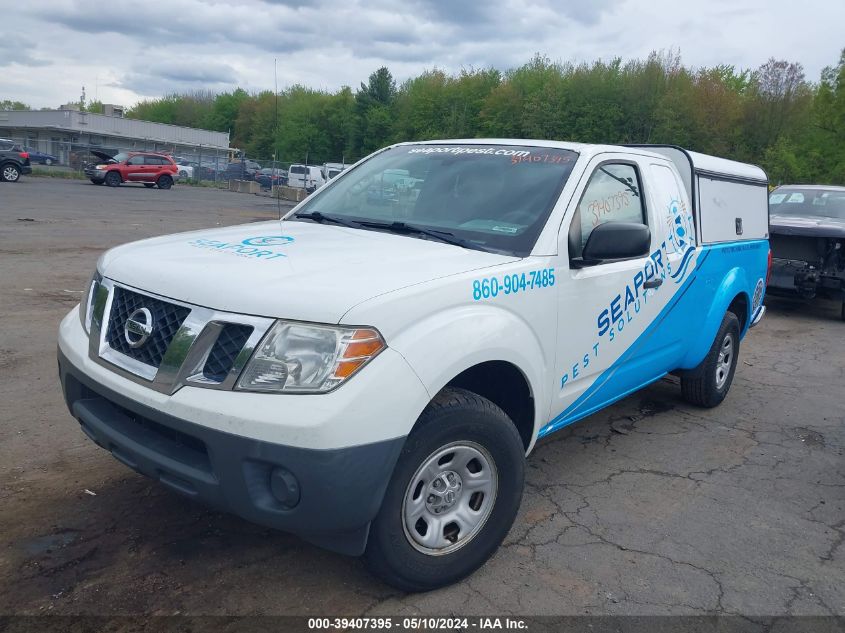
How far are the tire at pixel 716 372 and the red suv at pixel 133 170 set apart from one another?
32.5 m

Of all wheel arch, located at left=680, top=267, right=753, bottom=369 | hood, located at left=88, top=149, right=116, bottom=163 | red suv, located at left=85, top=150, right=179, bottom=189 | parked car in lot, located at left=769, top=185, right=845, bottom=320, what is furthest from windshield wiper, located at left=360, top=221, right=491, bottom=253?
hood, located at left=88, top=149, right=116, bottom=163

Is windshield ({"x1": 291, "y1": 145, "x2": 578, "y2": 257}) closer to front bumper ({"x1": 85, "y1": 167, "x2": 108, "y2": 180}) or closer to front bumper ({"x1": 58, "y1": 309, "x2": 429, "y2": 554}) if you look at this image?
front bumper ({"x1": 58, "y1": 309, "x2": 429, "y2": 554})

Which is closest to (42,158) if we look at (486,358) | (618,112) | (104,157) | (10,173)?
(104,157)

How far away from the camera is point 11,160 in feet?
93.6

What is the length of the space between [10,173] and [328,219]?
3001 cm

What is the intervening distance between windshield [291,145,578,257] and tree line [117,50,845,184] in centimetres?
2848

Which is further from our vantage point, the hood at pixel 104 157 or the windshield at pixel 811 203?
the hood at pixel 104 157

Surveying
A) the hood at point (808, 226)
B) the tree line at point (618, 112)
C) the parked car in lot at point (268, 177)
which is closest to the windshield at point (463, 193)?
the hood at point (808, 226)

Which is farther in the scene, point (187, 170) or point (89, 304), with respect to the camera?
point (187, 170)

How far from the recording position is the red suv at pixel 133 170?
108 feet

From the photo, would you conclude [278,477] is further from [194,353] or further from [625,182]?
[625,182]

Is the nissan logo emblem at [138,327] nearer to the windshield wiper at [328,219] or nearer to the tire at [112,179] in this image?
the windshield wiper at [328,219]

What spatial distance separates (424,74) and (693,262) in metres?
69.7

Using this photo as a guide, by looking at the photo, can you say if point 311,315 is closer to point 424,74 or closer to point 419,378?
point 419,378
